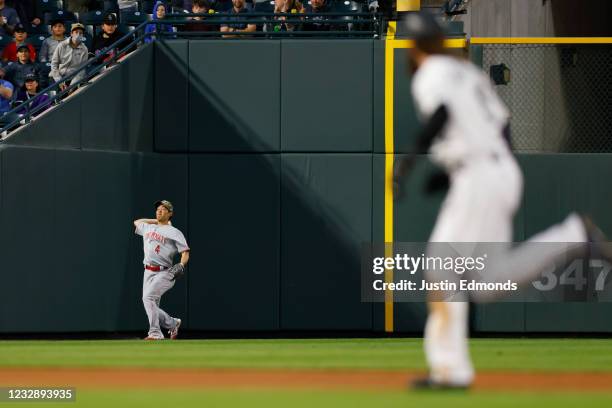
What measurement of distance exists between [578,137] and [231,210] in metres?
5.19

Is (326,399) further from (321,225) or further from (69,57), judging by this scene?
(69,57)

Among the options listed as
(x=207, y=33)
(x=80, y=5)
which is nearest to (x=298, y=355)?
(x=207, y=33)

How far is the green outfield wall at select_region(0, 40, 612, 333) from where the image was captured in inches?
725

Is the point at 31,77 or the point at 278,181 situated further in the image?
the point at 31,77

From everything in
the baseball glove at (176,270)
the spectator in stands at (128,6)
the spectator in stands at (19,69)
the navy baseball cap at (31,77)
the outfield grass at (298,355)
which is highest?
the spectator in stands at (128,6)

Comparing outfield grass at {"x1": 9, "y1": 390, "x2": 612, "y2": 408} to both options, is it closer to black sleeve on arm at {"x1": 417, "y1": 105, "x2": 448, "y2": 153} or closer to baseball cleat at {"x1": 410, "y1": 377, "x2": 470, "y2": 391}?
baseball cleat at {"x1": 410, "y1": 377, "x2": 470, "y2": 391}

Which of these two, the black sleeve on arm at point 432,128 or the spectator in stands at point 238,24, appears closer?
the black sleeve on arm at point 432,128

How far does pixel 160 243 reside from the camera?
1734cm

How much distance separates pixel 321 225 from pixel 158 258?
261cm

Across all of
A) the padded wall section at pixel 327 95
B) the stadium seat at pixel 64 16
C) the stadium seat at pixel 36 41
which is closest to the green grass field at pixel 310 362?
the padded wall section at pixel 327 95

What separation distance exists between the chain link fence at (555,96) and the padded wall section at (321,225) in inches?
90.3

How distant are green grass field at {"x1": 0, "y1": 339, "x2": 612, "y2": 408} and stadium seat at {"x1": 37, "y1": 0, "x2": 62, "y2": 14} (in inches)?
343

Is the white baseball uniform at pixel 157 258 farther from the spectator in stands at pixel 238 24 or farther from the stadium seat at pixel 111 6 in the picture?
the stadium seat at pixel 111 6

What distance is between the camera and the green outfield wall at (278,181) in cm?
1842
